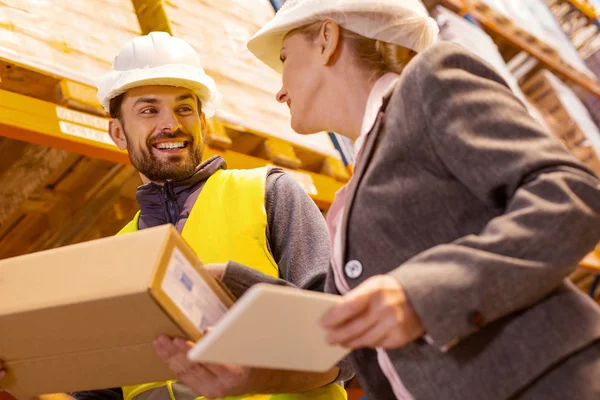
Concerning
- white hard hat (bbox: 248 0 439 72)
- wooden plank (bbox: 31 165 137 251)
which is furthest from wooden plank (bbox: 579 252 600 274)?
white hard hat (bbox: 248 0 439 72)

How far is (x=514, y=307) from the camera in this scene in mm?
1143

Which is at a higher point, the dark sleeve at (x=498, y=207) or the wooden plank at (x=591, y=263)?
the dark sleeve at (x=498, y=207)

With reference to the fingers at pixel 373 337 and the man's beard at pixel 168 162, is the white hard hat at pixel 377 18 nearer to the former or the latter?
the fingers at pixel 373 337

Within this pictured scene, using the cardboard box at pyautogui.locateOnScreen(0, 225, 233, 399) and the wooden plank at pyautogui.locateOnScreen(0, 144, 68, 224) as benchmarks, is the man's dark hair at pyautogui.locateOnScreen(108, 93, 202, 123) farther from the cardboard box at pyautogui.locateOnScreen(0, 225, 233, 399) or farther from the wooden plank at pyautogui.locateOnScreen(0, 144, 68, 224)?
the cardboard box at pyautogui.locateOnScreen(0, 225, 233, 399)

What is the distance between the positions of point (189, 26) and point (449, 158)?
9.01 ft

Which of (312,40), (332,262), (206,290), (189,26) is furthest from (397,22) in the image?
(189,26)

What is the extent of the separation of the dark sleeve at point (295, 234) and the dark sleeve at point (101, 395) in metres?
0.70

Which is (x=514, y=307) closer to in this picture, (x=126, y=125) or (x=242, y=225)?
(x=242, y=225)

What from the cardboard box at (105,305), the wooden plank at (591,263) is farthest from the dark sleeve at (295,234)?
the wooden plank at (591,263)

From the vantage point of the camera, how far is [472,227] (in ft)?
4.21

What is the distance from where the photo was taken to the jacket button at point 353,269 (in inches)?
53.1

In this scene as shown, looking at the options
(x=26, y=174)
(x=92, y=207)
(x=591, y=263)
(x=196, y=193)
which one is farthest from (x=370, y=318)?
(x=591, y=263)

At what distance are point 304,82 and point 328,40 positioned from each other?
11cm

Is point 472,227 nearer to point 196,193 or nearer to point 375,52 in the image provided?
point 375,52
